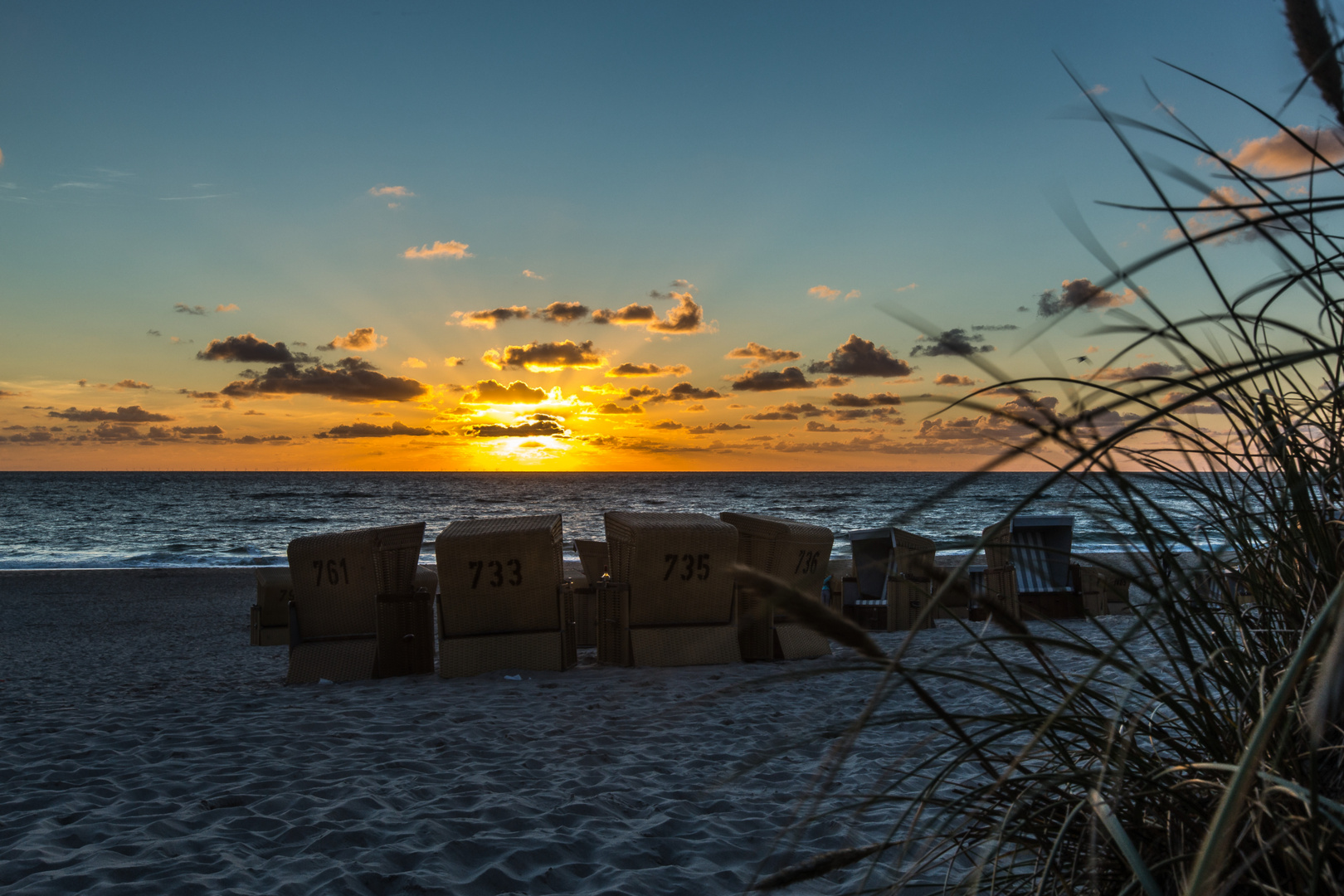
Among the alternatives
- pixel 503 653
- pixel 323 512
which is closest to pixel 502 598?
pixel 503 653

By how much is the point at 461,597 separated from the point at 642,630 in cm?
166

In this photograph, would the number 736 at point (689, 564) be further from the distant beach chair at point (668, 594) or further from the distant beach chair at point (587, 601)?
the distant beach chair at point (587, 601)

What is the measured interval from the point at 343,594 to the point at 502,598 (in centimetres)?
146

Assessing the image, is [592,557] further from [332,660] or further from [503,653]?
[332,660]

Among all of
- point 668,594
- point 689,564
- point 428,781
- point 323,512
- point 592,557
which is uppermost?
point 689,564

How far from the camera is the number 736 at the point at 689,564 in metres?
6.84

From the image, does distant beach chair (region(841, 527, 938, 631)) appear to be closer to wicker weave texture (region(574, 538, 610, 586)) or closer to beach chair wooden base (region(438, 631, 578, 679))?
wicker weave texture (region(574, 538, 610, 586))

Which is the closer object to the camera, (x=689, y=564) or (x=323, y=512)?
(x=689, y=564)

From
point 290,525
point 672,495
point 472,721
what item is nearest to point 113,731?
point 472,721

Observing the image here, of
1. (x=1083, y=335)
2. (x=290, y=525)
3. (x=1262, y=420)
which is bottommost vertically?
(x=290, y=525)

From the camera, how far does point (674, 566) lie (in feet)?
22.5

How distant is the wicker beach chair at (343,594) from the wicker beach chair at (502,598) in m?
0.43

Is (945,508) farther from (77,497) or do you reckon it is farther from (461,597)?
(77,497)

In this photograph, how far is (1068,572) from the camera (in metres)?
9.98
